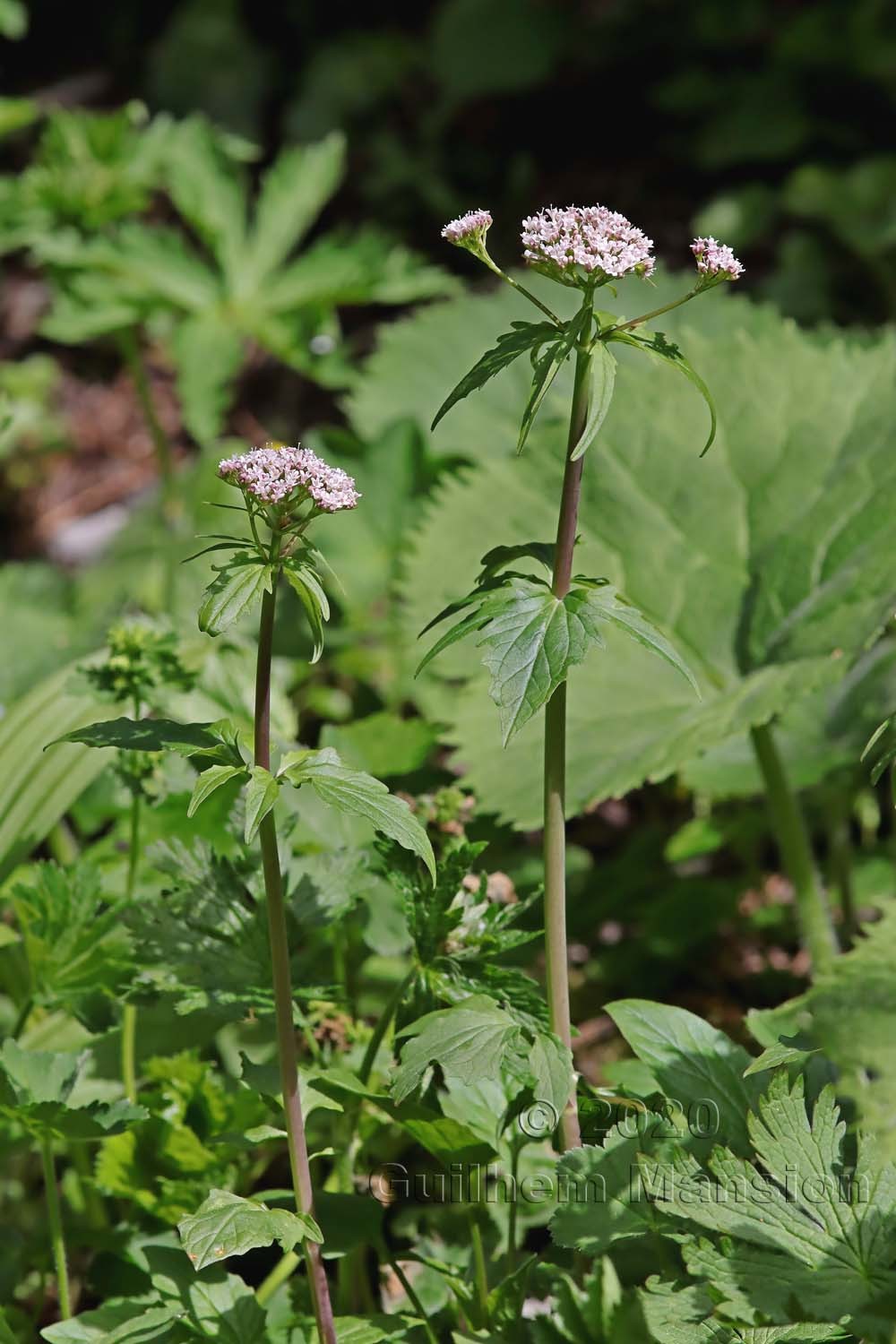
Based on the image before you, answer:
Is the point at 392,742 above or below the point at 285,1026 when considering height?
above

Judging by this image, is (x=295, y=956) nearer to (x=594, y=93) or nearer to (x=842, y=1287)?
(x=842, y=1287)

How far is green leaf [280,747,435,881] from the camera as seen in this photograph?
1080 millimetres

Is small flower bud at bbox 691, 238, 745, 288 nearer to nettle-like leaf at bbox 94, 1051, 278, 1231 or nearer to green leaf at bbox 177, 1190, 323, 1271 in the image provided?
green leaf at bbox 177, 1190, 323, 1271

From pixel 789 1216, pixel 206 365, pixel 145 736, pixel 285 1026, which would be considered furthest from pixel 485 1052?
pixel 206 365

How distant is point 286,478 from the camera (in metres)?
1.08

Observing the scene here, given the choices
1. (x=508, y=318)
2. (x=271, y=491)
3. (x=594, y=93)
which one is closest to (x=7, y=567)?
(x=508, y=318)

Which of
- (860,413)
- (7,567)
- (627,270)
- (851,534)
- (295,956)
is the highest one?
(7,567)

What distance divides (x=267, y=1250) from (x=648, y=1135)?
1.97 feet

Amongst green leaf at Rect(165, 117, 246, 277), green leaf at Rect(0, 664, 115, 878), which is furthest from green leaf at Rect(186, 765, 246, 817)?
green leaf at Rect(165, 117, 246, 277)

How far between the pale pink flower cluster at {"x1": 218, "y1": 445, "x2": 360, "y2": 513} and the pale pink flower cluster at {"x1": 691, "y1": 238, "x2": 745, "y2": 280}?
33cm

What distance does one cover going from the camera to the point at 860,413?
6.72ft

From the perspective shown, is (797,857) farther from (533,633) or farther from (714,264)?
(714,264)

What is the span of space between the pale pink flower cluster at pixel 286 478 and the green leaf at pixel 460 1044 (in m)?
0.46

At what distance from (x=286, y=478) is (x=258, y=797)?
0.25 metres
